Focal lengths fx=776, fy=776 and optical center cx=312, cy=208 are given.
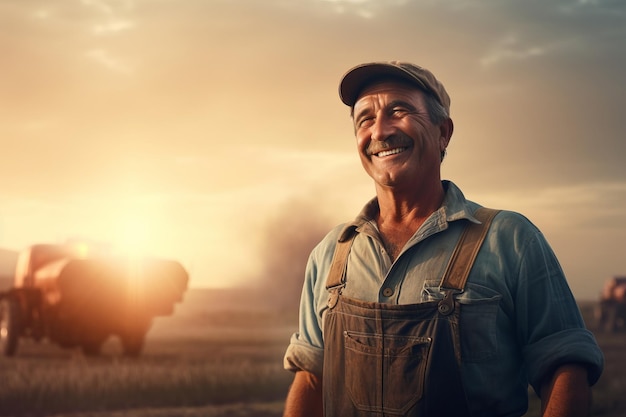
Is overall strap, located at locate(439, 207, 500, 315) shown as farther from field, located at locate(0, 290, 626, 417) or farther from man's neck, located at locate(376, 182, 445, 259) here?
field, located at locate(0, 290, 626, 417)

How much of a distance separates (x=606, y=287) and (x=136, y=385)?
21.3m

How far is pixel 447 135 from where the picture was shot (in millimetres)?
2910

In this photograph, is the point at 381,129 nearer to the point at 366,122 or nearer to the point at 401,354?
the point at 366,122

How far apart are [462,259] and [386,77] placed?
72 centimetres

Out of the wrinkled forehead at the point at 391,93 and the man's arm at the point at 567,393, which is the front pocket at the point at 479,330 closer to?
the man's arm at the point at 567,393

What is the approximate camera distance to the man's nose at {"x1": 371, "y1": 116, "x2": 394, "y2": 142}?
272cm

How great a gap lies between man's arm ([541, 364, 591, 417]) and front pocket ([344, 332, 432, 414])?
15.6 inches

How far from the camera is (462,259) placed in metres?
2.59

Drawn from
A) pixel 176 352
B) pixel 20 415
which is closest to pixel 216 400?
pixel 20 415

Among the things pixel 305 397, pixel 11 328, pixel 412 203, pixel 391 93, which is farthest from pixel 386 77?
pixel 11 328

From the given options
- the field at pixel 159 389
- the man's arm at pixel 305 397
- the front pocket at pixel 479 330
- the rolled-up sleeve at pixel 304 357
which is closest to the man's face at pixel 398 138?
the front pocket at pixel 479 330

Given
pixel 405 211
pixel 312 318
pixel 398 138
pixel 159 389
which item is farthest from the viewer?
pixel 159 389

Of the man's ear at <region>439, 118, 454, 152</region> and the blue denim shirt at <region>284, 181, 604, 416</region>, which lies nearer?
the blue denim shirt at <region>284, 181, 604, 416</region>

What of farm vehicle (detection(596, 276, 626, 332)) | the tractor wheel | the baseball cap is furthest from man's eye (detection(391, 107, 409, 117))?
farm vehicle (detection(596, 276, 626, 332))
